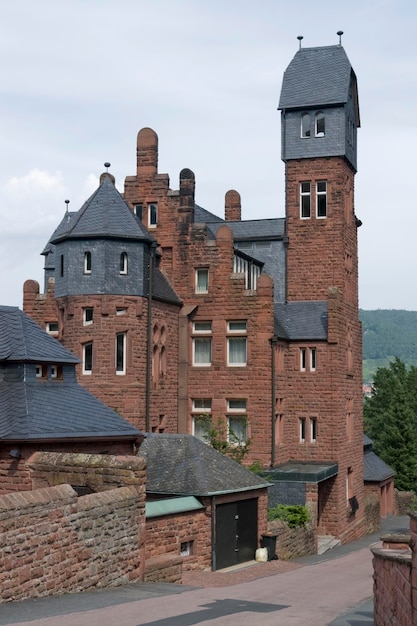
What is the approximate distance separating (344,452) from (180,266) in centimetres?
1192

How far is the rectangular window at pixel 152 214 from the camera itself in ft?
143

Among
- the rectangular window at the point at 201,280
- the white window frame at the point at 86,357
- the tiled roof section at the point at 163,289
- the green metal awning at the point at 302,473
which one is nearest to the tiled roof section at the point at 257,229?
the rectangular window at the point at 201,280

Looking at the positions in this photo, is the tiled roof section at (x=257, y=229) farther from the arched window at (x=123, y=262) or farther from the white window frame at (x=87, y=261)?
the white window frame at (x=87, y=261)

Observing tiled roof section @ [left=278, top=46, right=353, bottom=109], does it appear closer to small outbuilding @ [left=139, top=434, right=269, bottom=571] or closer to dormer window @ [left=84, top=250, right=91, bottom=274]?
dormer window @ [left=84, top=250, right=91, bottom=274]

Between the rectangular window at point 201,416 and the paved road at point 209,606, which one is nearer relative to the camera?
the paved road at point 209,606

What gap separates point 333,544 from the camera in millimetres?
42406

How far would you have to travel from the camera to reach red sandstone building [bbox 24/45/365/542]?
3875cm

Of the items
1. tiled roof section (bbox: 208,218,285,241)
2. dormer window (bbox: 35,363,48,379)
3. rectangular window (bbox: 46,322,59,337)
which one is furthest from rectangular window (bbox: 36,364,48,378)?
tiled roof section (bbox: 208,218,285,241)

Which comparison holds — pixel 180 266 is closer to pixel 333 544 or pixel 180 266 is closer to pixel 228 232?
pixel 228 232

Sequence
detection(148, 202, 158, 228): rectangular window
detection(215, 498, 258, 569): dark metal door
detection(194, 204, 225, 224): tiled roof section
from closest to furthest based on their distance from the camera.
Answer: detection(215, 498, 258, 569): dark metal door, detection(148, 202, 158, 228): rectangular window, detection(194, 204, 225, 224): tiled roof section

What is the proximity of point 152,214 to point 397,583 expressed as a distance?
107 feet

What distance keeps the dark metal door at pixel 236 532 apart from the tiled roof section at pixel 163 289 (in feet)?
38.0

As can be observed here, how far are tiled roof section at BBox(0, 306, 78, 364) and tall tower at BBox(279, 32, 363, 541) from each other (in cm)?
1806

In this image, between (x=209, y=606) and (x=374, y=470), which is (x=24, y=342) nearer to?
(x=209, y=606)
